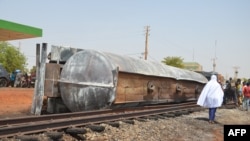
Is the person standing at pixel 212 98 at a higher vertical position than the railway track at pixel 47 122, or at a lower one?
higher

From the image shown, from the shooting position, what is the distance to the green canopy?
2374 cm

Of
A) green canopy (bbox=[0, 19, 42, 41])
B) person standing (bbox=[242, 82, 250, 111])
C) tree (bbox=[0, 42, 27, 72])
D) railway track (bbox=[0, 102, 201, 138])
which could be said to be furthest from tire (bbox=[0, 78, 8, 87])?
tree (bbox=[0, 42, 27, 72])

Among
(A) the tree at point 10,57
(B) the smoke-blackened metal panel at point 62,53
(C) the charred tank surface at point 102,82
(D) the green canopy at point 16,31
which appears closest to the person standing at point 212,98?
(C) the charred tank surface at point 102,82

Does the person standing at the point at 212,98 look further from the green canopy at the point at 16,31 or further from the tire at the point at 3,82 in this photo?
the tire at the point at 3,82

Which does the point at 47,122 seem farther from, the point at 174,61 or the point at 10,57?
the point at 174,61

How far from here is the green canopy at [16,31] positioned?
2374cm

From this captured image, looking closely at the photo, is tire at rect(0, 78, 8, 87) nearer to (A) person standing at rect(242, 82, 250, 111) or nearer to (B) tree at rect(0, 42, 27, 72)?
(A) person standing at rect(242, 82, 250, 111)

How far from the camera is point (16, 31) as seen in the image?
24.7 metres

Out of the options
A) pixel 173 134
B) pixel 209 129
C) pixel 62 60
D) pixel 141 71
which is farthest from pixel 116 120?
pixel 62 60

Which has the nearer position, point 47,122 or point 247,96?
point 47,122

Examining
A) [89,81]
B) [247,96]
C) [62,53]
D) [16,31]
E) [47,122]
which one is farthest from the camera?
[16,31]

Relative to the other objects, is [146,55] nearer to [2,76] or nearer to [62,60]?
[2,76]

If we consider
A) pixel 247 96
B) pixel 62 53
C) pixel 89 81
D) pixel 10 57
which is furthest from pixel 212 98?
pixel 10 57

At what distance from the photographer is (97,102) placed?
1152cm
